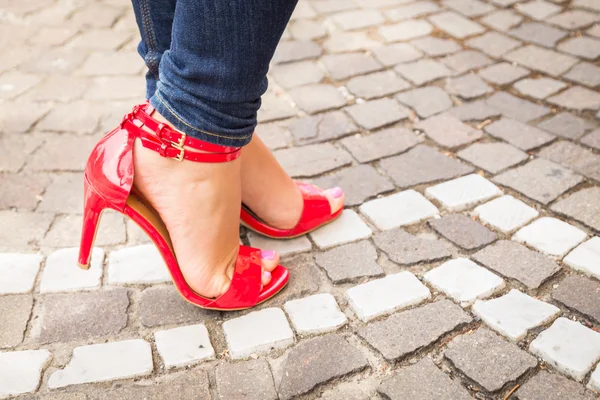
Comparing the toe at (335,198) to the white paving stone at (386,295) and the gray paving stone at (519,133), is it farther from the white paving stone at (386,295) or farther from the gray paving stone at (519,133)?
the gray paving stone at (519,133)

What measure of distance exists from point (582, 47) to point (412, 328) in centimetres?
216

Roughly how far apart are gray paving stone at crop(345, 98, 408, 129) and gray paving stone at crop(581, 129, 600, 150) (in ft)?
2.44

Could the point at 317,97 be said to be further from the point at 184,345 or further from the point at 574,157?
the point at 184,345

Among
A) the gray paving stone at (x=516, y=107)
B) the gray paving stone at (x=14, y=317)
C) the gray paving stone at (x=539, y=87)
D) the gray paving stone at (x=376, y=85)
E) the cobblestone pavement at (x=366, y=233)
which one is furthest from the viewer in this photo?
→ the gray paving stone at (x=376, y=85)

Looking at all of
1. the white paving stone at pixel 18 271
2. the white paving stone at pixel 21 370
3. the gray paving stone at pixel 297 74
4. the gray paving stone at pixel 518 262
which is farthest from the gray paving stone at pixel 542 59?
the white paving stone at pixel 21 370

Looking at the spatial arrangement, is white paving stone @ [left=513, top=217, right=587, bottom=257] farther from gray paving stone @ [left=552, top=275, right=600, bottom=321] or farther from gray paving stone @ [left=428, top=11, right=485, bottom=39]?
gray paving stone @ [left=428, top=11, right=485, bottom=39]

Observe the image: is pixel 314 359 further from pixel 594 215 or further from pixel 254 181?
pixel 594 215

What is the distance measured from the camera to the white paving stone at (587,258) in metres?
1.74

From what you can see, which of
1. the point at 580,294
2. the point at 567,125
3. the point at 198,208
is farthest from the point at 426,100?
the point at 198,208

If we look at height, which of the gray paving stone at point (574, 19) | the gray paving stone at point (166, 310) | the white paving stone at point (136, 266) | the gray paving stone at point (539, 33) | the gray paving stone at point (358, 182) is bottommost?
the white paving stone at point (136, 266)

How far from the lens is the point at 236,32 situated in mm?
1185

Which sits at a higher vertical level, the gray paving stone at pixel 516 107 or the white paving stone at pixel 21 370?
the gray paving stone at pixel 516 107

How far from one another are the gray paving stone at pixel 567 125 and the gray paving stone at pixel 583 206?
1.27ft

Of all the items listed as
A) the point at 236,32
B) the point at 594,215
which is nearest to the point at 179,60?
the point at 236,32
